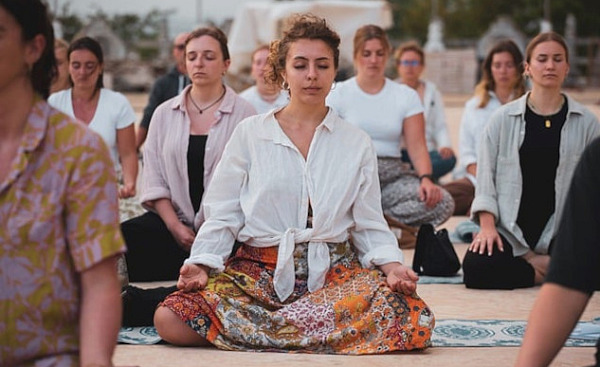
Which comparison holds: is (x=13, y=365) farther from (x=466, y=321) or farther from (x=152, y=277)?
(x=152, y=277)

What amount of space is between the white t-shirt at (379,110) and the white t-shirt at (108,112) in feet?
4.43

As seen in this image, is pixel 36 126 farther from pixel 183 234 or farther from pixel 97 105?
pixel 97 105

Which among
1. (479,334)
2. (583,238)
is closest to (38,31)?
(583,238)

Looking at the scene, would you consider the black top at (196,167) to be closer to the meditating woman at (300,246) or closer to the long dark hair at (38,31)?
the meditating woman at (300,246)

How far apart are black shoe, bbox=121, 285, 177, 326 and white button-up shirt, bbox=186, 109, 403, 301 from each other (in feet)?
1.48

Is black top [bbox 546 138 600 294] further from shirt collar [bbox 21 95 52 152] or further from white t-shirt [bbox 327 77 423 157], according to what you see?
white t-shirt [bbox 327 77 423 157]

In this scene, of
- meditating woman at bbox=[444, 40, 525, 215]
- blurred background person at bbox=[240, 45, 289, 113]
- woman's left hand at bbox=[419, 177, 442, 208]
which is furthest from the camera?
blurred background person at bbox=[240, 45, 289, 113]

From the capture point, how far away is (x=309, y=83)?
4.75 metres

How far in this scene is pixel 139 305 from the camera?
501cm

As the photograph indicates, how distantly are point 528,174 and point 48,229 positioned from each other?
13.1 ft

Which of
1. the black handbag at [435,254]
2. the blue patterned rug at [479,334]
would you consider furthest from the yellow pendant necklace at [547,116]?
the blue patterned rug at [479,334]

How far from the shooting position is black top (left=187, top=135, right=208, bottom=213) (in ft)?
20.1

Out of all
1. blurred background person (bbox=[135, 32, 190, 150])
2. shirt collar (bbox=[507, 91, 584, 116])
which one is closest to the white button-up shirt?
shirt collar (bbox=[507, 91, 584, 116])

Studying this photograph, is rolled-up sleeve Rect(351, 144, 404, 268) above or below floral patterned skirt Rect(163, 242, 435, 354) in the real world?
above
